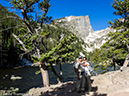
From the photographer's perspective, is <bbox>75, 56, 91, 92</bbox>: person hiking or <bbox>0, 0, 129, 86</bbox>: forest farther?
<bbox>0, 0, 129, 86</bbox>: forest

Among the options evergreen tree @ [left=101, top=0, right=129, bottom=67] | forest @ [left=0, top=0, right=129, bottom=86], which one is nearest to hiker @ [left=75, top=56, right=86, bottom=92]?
forest @ [left=0, top=0, right=129, bottom=86]

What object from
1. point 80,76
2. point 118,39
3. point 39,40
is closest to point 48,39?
point 39,40

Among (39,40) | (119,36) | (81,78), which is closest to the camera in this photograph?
(81,78)

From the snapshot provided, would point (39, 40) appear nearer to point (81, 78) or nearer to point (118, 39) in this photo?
point (81, 78)

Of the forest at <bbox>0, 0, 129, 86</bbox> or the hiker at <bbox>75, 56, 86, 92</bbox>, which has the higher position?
the forest at <bbox>0, 0, 129, 86</bbox>

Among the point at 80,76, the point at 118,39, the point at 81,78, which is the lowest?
the point at 81,78

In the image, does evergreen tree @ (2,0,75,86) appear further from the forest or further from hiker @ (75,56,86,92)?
hiker @ (75,56,86,92)

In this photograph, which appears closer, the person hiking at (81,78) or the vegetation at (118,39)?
the person hiking at (81,78)

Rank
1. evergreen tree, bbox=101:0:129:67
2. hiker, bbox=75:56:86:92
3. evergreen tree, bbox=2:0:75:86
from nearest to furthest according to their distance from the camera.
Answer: hiker, bbox=75:56:86:92, evergreen tree, bbox=2:0:75:86, evergreen tree, bbox=101:0:129:67

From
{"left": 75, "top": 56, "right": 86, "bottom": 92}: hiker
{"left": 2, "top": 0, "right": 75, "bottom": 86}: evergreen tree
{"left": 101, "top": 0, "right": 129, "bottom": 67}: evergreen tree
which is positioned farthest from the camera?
{"left": 101, "top": 0, "right": 129, "bottom": 67}: evergreen tree

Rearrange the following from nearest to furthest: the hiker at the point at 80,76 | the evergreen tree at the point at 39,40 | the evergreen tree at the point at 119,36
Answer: the hiker at the point at 80,76 → the evergreen tree at the point at 39,40 → the evergreen tree at the point at 119,36

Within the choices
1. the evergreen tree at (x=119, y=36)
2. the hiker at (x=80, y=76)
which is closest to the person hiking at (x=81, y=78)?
the hiker at (x=80, y=76)

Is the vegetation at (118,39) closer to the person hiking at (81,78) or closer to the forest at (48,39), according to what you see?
the forest at (48,39)

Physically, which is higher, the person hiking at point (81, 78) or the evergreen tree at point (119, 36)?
the evergreen tree at point (119, 36)
